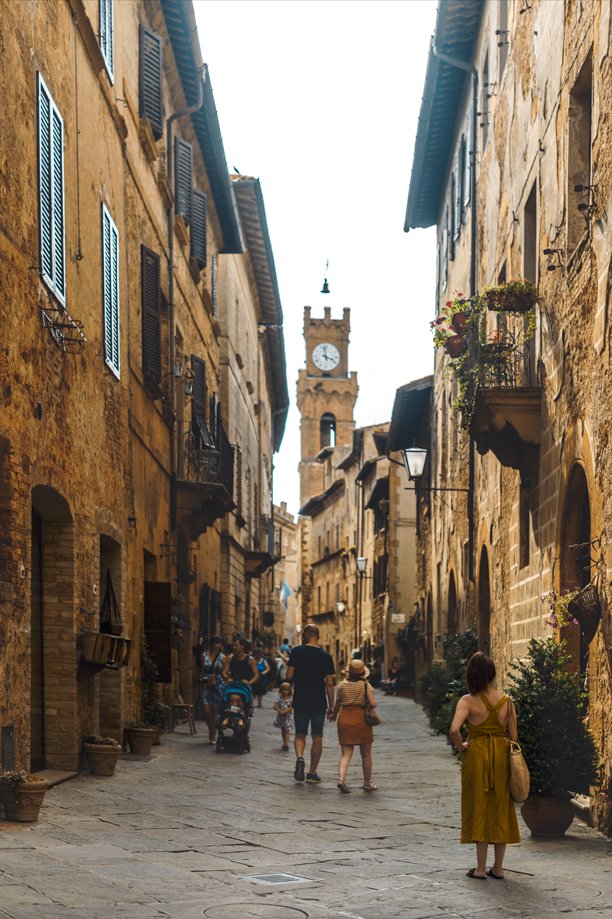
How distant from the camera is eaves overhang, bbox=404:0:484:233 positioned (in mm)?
19719

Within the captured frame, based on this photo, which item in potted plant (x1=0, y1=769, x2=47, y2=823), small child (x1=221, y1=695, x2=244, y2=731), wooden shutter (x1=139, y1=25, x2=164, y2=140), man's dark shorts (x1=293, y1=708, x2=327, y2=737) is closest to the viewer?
potted plant (x1=0, y1=769, x2=47, y2=823)

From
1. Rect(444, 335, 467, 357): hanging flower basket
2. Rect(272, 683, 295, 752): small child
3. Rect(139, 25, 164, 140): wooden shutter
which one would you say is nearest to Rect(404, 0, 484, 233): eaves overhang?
Rect(139, 25, 164, 140): wooden shutter

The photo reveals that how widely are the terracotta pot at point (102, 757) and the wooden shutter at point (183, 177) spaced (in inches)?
439

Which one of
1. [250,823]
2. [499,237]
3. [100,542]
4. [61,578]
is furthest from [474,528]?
[250,823]

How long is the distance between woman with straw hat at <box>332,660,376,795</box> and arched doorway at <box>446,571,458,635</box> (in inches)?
380

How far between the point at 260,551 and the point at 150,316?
2017 cm

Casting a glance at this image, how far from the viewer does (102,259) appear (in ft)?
45.3

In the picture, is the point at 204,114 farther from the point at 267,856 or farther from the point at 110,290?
the point at 267,856

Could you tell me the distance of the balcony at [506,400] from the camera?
41.3 ft

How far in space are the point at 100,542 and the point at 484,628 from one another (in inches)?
246

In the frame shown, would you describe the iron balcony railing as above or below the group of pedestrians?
above

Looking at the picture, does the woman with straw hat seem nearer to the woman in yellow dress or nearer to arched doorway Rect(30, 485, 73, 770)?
arched doorway Rect(30, 485, 73, 770)

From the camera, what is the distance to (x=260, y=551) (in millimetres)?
36906

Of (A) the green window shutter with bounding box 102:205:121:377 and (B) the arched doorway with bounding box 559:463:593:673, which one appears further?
(A) the green window shutter with bounding box 102:205:121:377
